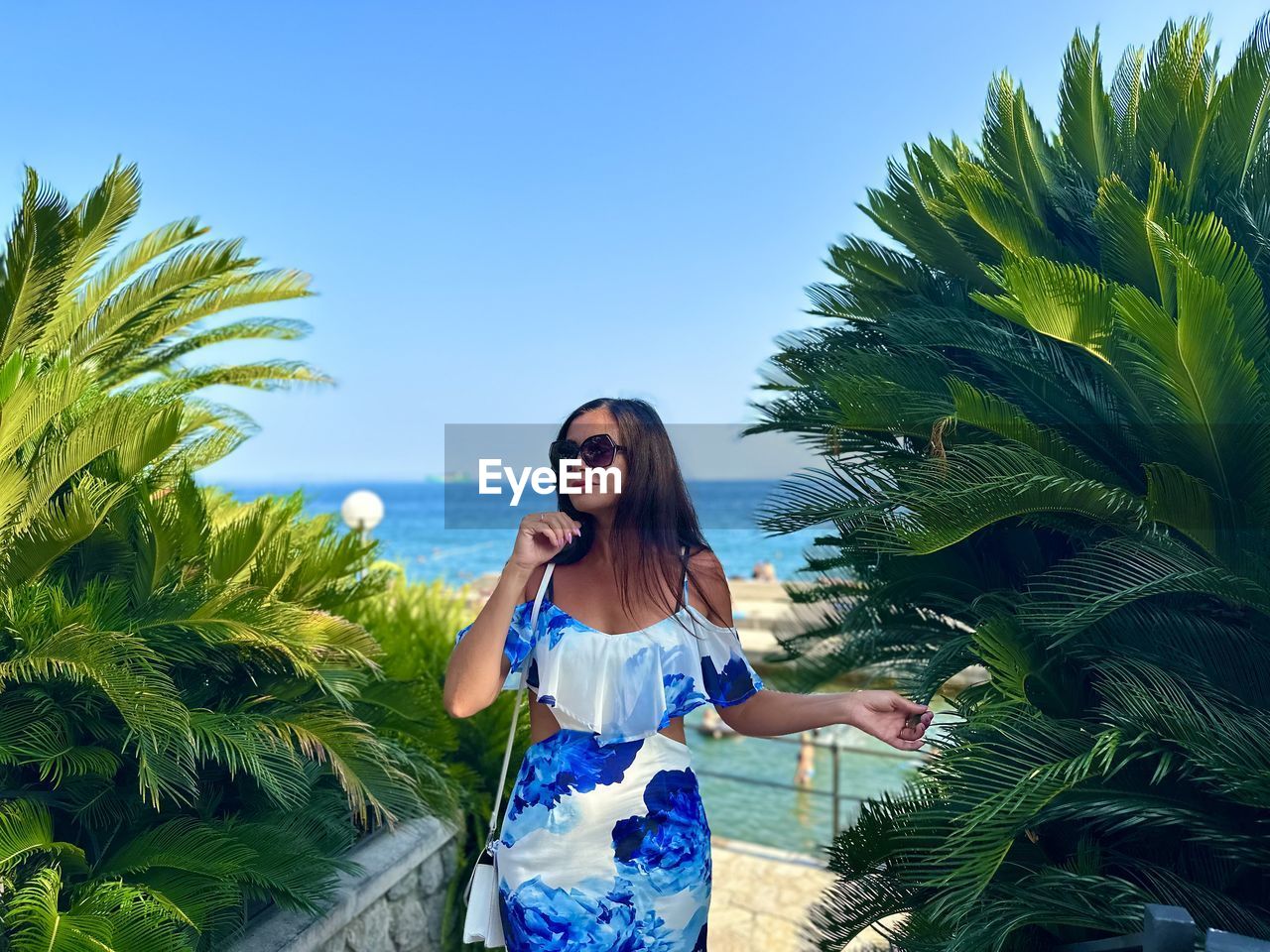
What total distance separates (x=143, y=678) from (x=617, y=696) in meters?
1.82

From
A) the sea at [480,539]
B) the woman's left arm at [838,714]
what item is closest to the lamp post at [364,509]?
the woman's left arm at [838,714]

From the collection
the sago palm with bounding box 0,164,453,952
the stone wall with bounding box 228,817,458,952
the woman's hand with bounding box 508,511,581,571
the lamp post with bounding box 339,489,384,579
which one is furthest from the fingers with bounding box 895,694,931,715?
the lamp post with bounding box 339,489,384,579

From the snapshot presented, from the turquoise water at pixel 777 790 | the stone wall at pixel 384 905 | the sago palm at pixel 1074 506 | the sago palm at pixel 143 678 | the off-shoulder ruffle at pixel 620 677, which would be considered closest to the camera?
the off-shoulder ruffle at pixel 620 677

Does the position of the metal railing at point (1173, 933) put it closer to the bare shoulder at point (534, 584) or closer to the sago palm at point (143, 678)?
the bare shoulder at point (534, 584)

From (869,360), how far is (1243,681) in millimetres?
1567

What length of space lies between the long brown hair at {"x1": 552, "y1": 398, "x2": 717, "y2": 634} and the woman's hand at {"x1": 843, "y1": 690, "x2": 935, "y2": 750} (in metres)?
0.43

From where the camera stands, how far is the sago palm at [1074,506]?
240 cm

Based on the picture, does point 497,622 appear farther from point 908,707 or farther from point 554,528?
point 908,707

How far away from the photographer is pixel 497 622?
2084 millimetres

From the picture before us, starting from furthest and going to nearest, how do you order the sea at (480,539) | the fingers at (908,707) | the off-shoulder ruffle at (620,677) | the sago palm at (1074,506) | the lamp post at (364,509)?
the sea at (480,539) < the lamp post at (364,509) < the sago palm at (1074,506) < the off-shoulder ruffle at (620,677) < the fingers at (908,707)

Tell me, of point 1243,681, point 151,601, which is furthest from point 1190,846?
point 151,601

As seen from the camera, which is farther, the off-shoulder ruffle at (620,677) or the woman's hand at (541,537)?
the off-shoulder ruffle at (620,677)

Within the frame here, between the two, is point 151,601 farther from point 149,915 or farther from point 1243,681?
point 1243,681

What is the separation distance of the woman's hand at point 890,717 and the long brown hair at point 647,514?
1.42 feet
